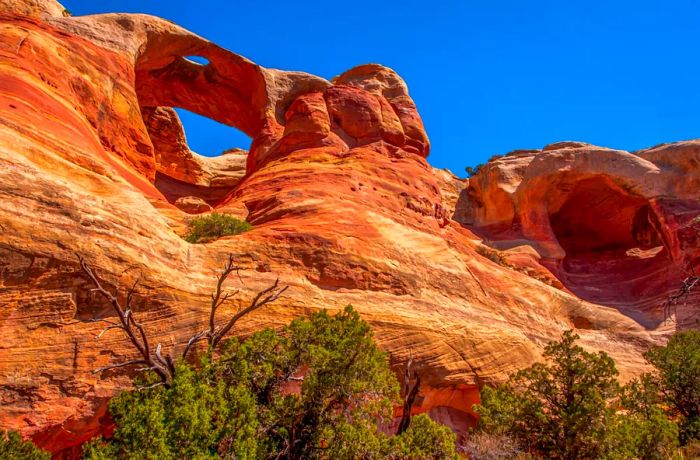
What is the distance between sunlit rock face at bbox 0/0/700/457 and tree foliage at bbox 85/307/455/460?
2.37 m

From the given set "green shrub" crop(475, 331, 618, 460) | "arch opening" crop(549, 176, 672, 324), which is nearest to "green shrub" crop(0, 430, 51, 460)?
"green shrub" crop(475, 331, 618, 460)

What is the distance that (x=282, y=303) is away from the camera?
44.1 ft

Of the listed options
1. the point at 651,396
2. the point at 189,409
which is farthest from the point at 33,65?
the point at 651,396

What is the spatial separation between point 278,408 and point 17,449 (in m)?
4.11

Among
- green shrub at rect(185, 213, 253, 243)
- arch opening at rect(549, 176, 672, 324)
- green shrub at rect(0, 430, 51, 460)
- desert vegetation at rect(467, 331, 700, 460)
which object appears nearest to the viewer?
green shrub at rect(0, 430, 51, 460)

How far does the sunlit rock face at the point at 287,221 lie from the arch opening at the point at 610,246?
14 centimetres

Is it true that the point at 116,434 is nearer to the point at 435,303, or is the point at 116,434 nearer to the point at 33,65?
the point at 435,303

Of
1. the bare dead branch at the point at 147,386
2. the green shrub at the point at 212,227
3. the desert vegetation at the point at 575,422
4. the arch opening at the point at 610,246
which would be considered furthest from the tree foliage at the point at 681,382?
the bare dead branch at the point at 147,386

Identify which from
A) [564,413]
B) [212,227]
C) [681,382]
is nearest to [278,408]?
[564,413]

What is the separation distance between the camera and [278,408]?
989cm

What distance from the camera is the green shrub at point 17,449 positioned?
27.0ft

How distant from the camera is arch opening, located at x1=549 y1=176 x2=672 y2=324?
29.0 meters

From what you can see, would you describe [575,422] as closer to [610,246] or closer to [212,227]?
[212,227]

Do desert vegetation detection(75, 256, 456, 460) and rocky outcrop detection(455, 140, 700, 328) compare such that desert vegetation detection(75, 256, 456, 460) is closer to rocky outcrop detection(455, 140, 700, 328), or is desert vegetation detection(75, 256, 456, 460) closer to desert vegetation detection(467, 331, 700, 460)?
desert vegetation detection(467, 331, 700, 460)
